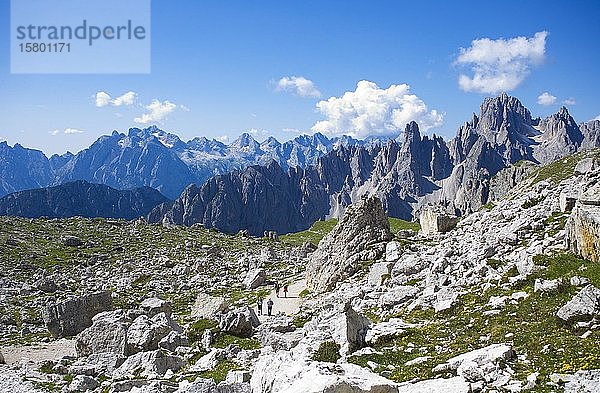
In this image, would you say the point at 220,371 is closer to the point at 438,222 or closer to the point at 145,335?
the point at 145,335

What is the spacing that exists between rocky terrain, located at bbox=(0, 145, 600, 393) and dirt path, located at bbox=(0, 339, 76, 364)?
0.23 m

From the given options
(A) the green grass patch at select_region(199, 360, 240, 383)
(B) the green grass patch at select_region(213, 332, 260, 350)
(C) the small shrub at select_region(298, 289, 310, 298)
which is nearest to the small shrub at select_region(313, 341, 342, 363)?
(A) the green grass patch at select_region(199, 360, 240, 383)

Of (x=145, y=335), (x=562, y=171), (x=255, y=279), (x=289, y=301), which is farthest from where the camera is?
(x=562, y=171)

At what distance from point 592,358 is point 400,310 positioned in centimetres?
1665

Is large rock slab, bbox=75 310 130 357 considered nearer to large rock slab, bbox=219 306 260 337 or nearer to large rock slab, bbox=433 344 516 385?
large rock slab, bbox=219 306 260 337

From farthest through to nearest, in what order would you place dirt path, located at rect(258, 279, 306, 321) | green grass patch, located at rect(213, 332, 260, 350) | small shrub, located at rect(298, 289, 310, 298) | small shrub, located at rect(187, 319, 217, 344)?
small shrub, located at rect(298, 289, 310, 298) < dirt path, located at rect(258, 279, 306, 321) < small shrub, located at rect(187, 319, 217, 344) < green grass patch, located at rect(213, 332, 260, 350)

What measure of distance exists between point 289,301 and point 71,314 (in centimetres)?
2329

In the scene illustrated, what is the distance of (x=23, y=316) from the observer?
5831cm

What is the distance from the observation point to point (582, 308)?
64.3 feet

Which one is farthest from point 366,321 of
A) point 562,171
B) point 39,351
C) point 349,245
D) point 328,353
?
point 562,171

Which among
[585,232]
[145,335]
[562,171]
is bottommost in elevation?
[145,335]

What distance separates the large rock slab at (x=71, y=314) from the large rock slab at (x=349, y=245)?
2489 cm

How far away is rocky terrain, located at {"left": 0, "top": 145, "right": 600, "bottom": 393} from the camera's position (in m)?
16.1

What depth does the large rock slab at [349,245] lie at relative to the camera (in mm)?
54969
